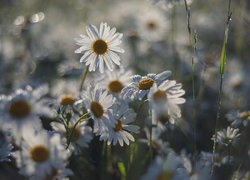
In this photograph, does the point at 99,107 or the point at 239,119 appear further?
the point at 239,119

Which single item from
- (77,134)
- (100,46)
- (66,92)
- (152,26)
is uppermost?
(152,26)

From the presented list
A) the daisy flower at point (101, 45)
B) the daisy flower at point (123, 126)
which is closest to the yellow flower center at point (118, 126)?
the daisy flower at point (123, 126)

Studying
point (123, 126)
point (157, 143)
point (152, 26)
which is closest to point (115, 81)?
point (157, 143)

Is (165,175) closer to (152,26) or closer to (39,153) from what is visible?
(39,153)

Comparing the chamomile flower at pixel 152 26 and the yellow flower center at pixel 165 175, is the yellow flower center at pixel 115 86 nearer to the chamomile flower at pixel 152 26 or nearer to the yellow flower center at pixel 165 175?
the yellow flower center at pixel 165 175

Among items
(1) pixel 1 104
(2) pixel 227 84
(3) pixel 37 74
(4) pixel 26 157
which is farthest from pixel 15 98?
(2) pixel 227 84

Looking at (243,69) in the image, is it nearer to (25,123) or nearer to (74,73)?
(74,73)

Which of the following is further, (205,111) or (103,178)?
(205,111)
